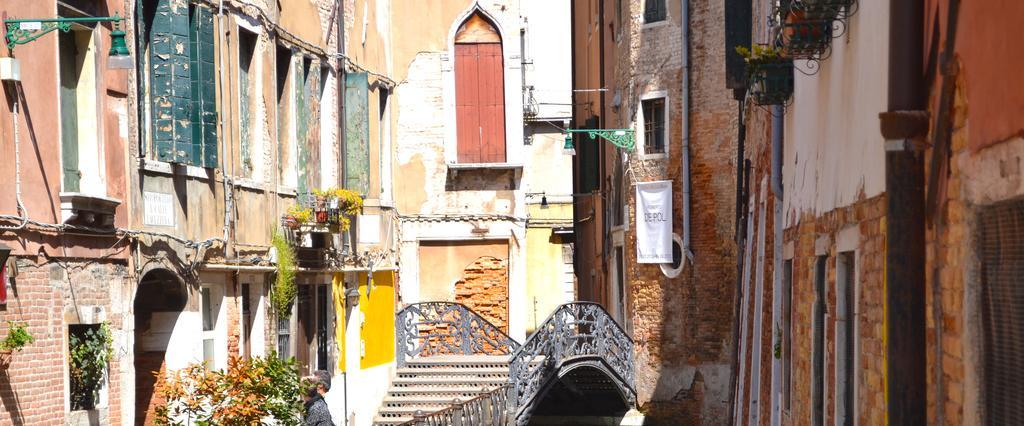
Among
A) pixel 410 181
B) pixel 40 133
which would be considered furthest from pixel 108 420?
pixel 410 181

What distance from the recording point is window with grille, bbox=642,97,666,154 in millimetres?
24391

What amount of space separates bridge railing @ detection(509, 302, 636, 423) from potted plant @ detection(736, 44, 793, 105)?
12.6m

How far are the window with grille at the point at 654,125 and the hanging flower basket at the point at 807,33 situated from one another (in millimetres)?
15846

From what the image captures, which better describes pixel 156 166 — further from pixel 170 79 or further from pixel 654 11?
pixel 654 11

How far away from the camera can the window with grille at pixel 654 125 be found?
2439 centimetres

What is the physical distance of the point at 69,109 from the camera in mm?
12094

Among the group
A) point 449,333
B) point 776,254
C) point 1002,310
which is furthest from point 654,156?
point 1002,310

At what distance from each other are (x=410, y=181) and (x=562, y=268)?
14.3m

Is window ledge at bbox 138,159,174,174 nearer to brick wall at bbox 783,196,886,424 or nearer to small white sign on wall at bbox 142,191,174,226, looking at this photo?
small white sign on wall at bbox 142,191,174,226

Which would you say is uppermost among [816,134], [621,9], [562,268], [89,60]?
[621,9]

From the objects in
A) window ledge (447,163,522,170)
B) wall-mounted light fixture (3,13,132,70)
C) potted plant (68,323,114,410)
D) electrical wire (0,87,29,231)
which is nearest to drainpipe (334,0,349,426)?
window ledge (447,163,522,170)

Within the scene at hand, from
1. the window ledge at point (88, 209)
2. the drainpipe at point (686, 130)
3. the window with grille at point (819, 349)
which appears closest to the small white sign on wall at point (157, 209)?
the window ledge at point (88, 209)

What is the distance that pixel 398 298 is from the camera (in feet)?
84.9

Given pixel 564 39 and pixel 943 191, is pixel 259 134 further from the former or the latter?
pixel 564 39
